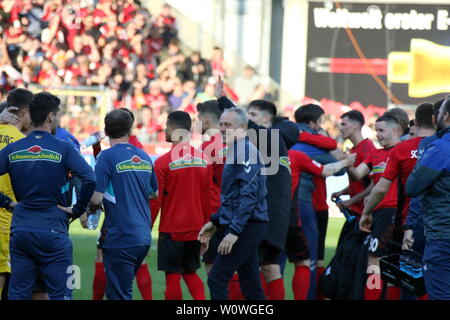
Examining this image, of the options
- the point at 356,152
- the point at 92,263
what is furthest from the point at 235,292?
the point at 92,263

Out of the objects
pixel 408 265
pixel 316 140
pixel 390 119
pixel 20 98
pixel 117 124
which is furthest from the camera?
pixel 316 140

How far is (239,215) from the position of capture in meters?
7.66

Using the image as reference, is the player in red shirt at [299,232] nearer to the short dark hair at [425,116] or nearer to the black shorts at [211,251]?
the black shorts at [211,251]

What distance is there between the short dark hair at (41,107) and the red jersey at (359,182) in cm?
368

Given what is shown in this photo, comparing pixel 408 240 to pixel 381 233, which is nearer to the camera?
pixel 408 240

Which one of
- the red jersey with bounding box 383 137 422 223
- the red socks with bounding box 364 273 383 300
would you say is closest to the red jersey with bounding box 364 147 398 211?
the red socks with bounding box 364 273 383 300

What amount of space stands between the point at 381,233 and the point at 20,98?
3528mm

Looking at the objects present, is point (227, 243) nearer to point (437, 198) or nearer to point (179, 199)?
point (179, 199)

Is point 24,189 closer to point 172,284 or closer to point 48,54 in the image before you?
point 172,284

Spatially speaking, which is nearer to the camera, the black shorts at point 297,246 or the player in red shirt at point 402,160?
the player in red shirt at point 402,160

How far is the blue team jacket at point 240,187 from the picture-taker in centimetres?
766

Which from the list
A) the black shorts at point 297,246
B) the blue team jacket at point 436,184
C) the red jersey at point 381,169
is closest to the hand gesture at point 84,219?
the black shorts at point 297,246
